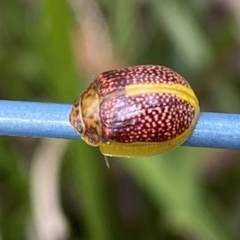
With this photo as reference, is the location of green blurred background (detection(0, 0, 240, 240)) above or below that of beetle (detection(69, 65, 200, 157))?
below

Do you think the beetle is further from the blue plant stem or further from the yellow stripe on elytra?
the blue plant stem

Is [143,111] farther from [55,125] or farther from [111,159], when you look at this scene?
[111,159]

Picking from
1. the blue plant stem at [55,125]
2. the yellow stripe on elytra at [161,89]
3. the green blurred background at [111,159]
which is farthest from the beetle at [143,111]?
the green blurred background at [111,159]

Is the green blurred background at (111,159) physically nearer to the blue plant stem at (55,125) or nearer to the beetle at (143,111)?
the beetle at (143,111)

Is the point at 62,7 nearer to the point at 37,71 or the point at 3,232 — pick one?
the point at 37,71

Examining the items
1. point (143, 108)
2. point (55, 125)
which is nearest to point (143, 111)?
point (143, 108)

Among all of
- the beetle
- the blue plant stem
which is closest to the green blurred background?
the beetle
